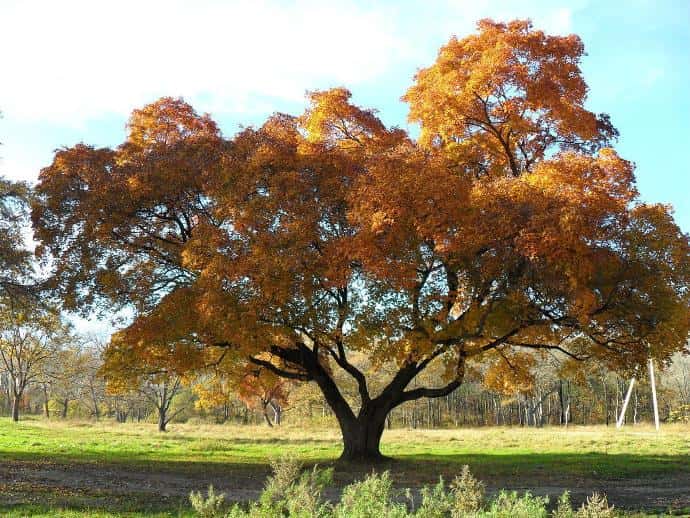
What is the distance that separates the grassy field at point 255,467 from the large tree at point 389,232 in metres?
3.19

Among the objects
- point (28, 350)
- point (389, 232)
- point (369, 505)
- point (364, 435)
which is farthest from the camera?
point (28, 350)

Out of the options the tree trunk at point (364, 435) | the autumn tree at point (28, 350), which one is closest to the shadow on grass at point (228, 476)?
the tree trunk at point (364, 435)

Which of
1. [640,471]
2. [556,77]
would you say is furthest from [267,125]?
[640,471]

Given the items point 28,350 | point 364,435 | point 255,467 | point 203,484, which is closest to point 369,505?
point 203,484

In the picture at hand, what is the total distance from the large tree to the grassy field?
3187 mm

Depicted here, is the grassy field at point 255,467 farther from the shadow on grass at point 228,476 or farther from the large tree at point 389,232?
the large tree at point 389,232

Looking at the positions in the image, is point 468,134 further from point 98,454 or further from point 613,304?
point 98,454

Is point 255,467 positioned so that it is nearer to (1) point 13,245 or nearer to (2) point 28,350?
(1) point 13,245

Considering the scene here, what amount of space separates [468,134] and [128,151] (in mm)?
10846

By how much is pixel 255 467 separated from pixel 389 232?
26.7ft

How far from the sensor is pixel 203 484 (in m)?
14.5

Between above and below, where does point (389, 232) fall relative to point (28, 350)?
above

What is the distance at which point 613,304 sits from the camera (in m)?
18.0

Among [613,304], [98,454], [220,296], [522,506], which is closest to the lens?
[522,506]
